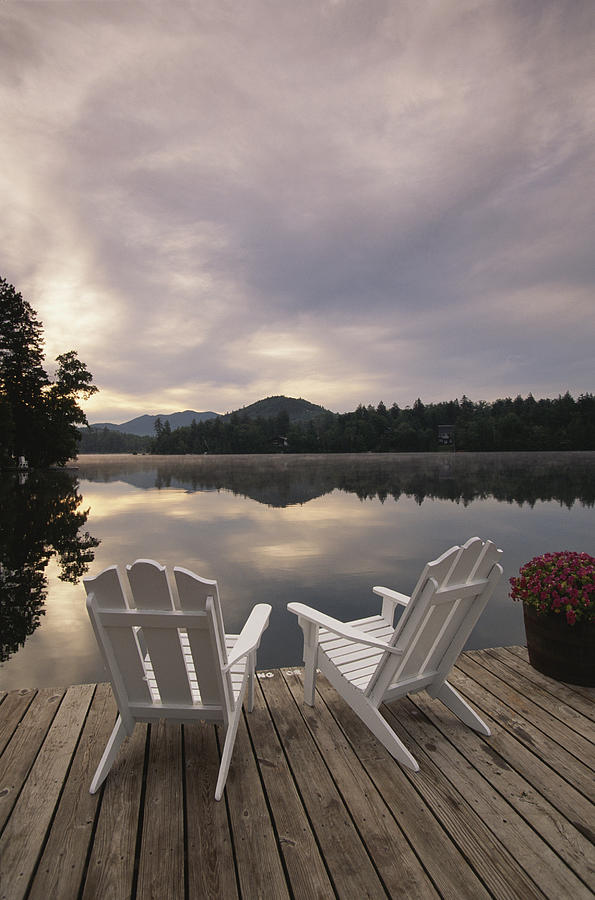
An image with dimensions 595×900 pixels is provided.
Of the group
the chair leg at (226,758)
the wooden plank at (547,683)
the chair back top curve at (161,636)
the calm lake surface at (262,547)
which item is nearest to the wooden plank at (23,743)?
the chair back top curve at (161,636)

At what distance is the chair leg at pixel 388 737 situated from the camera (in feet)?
7.47

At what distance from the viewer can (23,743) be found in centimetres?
249

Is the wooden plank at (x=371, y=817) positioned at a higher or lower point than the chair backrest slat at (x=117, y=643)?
lower

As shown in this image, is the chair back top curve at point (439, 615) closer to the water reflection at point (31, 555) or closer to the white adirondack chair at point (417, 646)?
the white adirondack chair at point (417, 646)

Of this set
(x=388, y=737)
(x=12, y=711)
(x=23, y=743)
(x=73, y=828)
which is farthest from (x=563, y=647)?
(x=12, y=711)

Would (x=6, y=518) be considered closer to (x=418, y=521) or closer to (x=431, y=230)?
(x=418, y=521)

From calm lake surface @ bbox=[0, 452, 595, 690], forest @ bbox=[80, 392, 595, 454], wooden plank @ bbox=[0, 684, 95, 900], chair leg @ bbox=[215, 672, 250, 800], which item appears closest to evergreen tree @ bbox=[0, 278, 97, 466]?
calm lake surface @ bbox=[0, 452, 595, 690]

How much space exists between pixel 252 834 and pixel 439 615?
1323mm

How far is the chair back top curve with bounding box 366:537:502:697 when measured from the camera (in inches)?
86.3

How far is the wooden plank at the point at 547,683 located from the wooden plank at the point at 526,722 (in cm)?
24

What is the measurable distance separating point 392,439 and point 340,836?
312ft

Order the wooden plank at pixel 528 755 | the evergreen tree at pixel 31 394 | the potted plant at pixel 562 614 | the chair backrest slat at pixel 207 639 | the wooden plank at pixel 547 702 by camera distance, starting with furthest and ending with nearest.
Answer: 1. the evergreen tree at pixel 31 394
2. the potted plant at pixel 562 614
3. the wooden plank at pixel 547 702
4. the wooden plank at pixel 528 755
5. the chair backrest slat at pixel 207 639

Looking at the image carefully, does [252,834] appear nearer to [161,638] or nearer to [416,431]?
[161,638]

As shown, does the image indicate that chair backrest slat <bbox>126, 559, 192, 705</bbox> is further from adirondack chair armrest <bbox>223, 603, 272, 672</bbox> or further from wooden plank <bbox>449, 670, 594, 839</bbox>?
wooden plank <bbox>449, 670, 594, 839</bbox>
